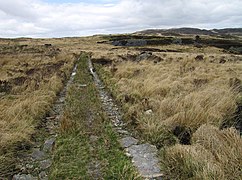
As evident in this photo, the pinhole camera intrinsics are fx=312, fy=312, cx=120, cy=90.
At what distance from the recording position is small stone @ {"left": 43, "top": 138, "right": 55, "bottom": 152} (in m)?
6.52

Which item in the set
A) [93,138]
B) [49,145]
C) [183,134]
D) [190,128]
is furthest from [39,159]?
[190,128]

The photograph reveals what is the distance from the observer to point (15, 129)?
723cm

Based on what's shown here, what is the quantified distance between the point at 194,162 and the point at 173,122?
2.59m

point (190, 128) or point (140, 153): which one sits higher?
point (190, 128)

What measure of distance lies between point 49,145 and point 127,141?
1.71 m

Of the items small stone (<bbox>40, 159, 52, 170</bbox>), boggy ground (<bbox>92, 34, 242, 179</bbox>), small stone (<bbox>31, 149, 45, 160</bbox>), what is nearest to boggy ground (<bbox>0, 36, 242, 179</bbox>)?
boggy ground (<bbox>92, 34, 242, 179</bbox>)

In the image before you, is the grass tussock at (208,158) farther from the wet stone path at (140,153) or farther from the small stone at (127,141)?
the small stone at (127,141)

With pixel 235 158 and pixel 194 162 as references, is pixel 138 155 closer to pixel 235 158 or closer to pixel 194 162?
pixel 194 162

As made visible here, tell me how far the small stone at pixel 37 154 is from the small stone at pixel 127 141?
5.47 ft

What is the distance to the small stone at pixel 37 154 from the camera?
611 centimetres

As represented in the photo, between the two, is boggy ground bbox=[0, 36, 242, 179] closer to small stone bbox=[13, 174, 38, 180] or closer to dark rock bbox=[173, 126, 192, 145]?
dark rock bbox=[173, 126, 192, 145]

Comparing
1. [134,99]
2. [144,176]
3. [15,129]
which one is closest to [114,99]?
[134,99]

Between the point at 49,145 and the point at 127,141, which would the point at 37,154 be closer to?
the point at 49,145

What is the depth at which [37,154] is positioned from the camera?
248 inches
